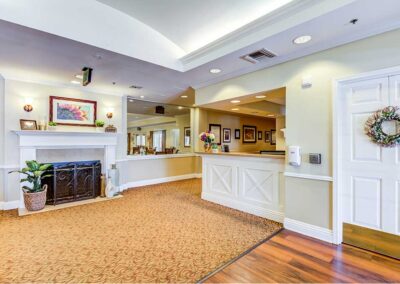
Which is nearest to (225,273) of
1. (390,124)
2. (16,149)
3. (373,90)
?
(390,124)

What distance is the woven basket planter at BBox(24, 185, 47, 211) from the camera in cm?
375

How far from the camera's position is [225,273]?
2.05m

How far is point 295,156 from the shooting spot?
2.94 meters

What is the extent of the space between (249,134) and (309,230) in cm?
600

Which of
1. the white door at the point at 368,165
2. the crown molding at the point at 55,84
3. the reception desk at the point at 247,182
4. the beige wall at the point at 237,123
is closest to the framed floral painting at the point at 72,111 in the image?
the crown molding at the point at 55,84

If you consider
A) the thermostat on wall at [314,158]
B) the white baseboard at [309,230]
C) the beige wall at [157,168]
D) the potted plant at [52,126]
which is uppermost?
the potted plant at [52,126]

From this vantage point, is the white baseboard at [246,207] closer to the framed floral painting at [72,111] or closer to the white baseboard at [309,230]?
the white baseboard at [309,230]

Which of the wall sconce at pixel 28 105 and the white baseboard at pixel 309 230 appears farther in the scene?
the wall sconce at pixel 28 105

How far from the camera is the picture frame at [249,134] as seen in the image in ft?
27.9

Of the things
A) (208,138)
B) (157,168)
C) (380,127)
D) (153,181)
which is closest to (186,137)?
(157,168)

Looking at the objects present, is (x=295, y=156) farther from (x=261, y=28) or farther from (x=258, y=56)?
(x=261, y=28)

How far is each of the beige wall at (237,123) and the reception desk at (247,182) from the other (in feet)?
8.99

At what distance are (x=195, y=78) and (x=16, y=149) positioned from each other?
3.68 meters

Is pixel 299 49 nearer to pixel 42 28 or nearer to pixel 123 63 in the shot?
pixel 123 63
